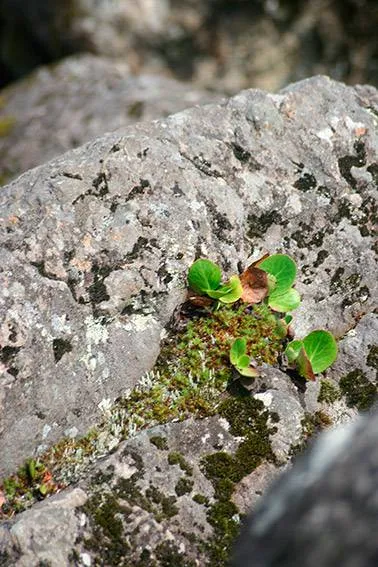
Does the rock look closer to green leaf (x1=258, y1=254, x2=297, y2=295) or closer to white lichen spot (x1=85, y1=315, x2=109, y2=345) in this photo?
white lichen spot (x1=85, y1=315, x2=109, y2=345)

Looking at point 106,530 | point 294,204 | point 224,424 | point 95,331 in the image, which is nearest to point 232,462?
point 224,424

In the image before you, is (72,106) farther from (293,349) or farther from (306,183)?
(293,349)

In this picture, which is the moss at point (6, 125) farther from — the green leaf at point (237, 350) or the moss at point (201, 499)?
the moss at point (201, 499)

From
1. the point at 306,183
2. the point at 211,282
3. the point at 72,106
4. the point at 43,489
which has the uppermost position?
the point at 306,183

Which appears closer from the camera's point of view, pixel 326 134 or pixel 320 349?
pixel 320 349

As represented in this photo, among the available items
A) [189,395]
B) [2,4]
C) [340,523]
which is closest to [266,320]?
[189,395]

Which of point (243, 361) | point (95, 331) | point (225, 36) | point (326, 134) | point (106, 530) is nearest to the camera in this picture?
point (106, 530)
